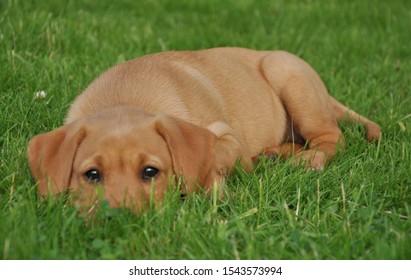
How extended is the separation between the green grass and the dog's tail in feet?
0.38

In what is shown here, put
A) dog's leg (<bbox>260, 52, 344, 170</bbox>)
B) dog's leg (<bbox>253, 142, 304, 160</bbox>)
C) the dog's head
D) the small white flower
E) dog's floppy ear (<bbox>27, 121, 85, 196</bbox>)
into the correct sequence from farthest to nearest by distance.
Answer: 1. dog's leg (<bbox>260, 52, 344, 170</bbox>)
2. the small white flower
3. dog's leg (<bbox>253, 142, 304, 160</bbox>)
4. dog's floppy ear (<bbox>27, 121, 85, 196</bbox>)
5. the dog's head

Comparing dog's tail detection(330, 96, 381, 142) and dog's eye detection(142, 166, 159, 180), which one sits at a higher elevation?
dog's eye detection(142, 166, 159, 180)

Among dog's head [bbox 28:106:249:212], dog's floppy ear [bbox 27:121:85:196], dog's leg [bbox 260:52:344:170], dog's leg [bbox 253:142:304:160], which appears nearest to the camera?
dog's head [bbox 28:106:249:212]

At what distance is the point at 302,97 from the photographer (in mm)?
5918

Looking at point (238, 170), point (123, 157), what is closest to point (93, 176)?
point (123, 157)

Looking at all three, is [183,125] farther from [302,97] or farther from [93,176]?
[302,97]

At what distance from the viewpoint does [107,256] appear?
3.29m

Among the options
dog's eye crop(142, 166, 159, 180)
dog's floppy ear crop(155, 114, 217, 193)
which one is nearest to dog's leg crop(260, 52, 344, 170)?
dog's floppy ear crop(155, 114, 217, 193)

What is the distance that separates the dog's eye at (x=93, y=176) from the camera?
3.76 m

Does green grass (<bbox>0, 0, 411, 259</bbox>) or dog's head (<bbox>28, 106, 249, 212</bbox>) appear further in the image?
dog's head (<bbox>28, 106, 249, 212</bbox>)

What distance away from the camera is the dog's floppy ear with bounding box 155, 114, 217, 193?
3.93 meters

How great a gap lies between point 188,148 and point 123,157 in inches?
16.5

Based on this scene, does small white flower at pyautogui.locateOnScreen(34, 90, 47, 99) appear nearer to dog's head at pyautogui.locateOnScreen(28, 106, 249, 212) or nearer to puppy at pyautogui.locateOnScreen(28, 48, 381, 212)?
puppy at pyautogui.locateOnScreen(28, 48, 381, 212)
